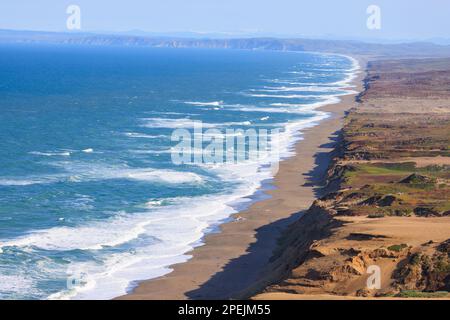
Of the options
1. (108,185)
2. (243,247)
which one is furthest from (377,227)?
(108,185)

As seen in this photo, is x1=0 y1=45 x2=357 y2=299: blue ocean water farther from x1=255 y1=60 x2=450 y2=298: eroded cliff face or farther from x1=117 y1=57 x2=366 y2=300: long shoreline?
x1=255 y1=60 x2=450 y2=298: eroded cliff face

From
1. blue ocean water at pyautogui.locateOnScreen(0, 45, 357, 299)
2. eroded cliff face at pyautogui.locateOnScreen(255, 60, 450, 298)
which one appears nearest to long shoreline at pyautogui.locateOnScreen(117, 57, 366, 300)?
blue ocean water at pyautogui.locateOnScreen(0, 45, 357, 299)

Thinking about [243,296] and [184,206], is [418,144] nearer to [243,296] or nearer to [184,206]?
[184,206]

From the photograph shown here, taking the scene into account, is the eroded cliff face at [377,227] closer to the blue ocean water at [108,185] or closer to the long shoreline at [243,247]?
the long shoreline at [243,247]

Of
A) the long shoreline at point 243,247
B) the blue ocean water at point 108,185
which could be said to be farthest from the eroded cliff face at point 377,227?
the blue ocean water at point 108,185

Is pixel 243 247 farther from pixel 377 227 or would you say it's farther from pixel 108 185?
pixel 108 185
